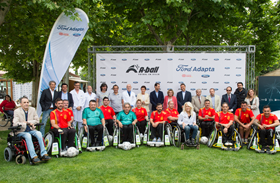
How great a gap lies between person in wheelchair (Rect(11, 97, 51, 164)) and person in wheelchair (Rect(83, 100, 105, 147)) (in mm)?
1196

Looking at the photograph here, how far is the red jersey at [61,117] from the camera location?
510cm

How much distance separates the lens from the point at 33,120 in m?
4.71

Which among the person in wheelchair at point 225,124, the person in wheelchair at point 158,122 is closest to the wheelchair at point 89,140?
the person in wheelchair at point 158,122

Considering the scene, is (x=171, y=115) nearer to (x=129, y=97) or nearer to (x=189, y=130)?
(x=189, y=130)

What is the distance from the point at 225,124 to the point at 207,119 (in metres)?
0.57

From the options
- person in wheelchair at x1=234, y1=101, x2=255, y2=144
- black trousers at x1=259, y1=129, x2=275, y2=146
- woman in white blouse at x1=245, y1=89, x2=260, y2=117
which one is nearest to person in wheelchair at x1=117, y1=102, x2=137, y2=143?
person in wheelchair at x1=234, y1=101, x2=255, y2=144

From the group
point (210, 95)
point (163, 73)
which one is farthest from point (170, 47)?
point (210, 95)

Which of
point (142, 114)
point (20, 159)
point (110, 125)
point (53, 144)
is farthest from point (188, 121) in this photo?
point (20, 159)

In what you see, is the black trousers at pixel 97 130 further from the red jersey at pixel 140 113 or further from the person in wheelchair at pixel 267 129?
the person in wheelchair at pixel 267 129

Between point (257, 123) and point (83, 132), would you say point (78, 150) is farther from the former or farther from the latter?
→ point (257, 123)

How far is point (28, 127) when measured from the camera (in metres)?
4.68

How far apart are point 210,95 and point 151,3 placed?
12.4 ft

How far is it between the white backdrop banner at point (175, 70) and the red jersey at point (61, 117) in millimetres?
2318

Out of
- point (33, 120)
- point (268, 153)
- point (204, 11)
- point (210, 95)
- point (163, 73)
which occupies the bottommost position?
point (268, 153)
